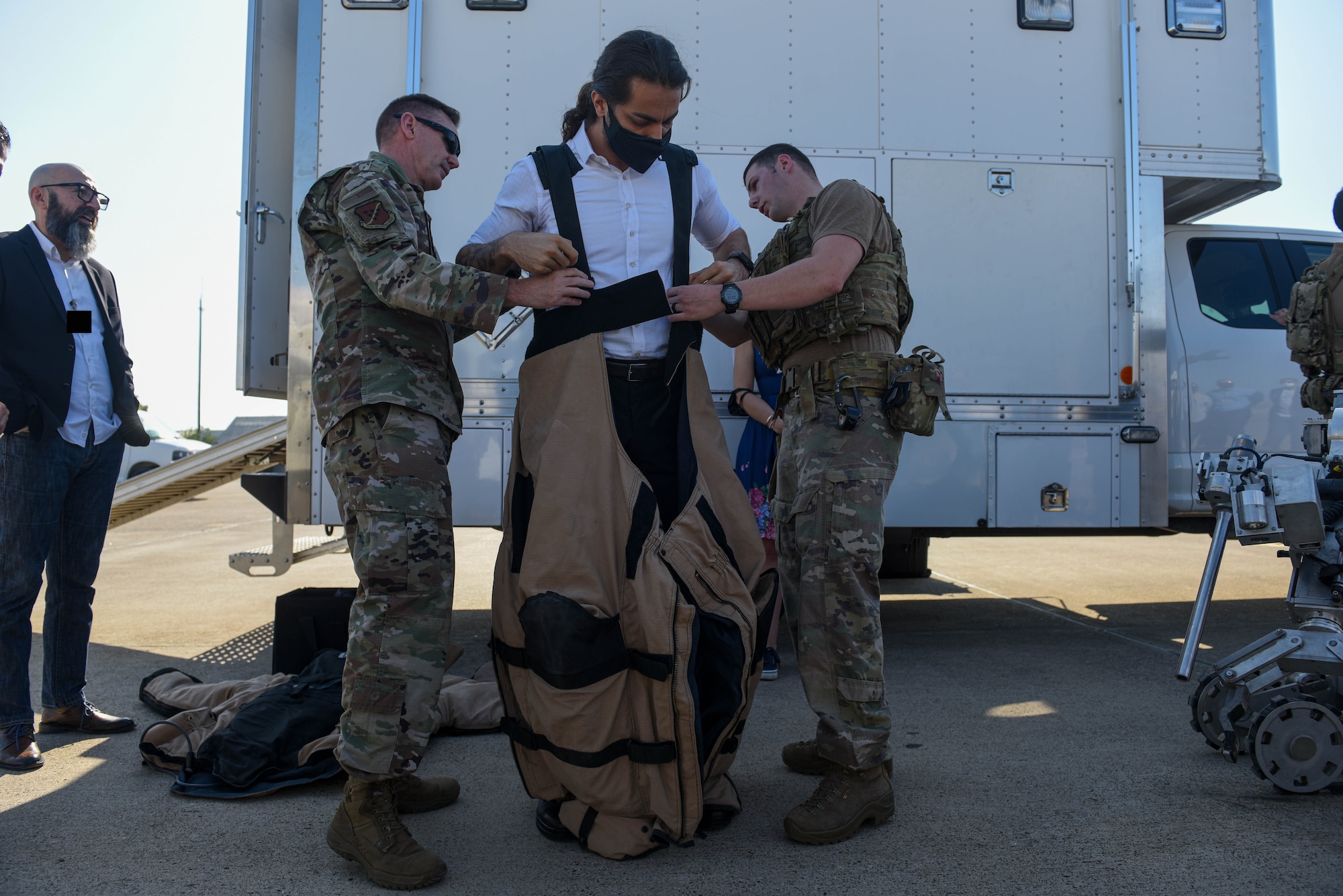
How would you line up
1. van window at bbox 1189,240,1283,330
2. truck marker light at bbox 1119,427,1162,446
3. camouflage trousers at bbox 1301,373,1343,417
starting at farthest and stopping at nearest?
van window at bbox 1189,240,1283,330
truck marker light at bbox 1119,427,1162,446
camouflage trousers at bbox 1301,373,1343,417

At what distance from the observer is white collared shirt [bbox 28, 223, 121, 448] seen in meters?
3.05

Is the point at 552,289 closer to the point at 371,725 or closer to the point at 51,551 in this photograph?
the point at 371,725

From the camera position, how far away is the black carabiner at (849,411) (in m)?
2.40

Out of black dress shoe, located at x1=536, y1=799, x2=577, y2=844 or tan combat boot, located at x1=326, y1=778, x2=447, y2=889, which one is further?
black dress shoe, located at x1=536, y1=799, x2=577, y2=844

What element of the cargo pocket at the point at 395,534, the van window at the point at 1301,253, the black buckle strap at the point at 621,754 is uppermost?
the van window at the point at 1301,253

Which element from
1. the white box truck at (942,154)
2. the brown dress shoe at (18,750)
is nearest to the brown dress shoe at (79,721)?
the brown dress shoe at (18,750)

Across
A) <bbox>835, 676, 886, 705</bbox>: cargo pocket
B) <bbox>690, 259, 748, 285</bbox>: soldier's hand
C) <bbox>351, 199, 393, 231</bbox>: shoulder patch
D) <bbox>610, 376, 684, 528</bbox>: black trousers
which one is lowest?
<bbox>835, 676, 886, 705</bbox>: cargo pocket

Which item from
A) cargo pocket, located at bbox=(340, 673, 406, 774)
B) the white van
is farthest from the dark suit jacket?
the white van

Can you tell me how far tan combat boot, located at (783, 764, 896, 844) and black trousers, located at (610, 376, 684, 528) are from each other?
79 cm

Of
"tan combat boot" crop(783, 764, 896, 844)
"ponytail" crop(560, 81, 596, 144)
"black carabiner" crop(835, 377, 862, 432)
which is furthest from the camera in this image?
"black carabiner" crop(835, 377, 862, 432)

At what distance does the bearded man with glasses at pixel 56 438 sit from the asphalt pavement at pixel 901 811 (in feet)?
0.68

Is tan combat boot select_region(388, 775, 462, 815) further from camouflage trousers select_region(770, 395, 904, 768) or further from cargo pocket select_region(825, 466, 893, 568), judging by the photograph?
cargo pocket select_region(825, 466, 893, 568)

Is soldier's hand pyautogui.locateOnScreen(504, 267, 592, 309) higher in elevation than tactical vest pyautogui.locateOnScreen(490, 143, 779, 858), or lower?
higher

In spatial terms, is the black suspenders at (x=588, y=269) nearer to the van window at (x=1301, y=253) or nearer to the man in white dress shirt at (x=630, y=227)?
the man in white dress shirt at (x=630, y=227)
